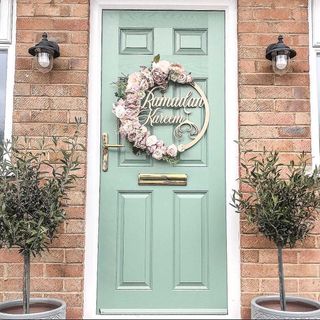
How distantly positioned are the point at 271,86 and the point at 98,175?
1.35m

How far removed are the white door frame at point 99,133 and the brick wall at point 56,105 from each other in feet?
0.30

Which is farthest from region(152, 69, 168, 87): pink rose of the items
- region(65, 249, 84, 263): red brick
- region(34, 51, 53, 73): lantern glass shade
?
region(65, 249, 84, 263): red brick

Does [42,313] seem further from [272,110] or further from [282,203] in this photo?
[272,110]

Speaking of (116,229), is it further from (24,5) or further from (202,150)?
(24,5)

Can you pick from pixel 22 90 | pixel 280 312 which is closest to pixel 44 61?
pixel 22 90

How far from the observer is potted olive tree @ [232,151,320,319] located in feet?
8.57

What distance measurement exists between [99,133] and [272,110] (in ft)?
3.98

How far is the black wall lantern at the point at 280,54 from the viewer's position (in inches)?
115

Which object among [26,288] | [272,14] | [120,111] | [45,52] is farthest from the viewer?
[272,14]

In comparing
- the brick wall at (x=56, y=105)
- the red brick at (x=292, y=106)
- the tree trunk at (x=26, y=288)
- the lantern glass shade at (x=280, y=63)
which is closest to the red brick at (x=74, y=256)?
the brick wall at (x=56, y=105)

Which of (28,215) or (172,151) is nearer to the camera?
(28,215)

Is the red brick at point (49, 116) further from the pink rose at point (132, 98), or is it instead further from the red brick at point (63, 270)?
the red brick at point (63, 270)

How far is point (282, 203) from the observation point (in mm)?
2641

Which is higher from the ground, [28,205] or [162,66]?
[162,66]
